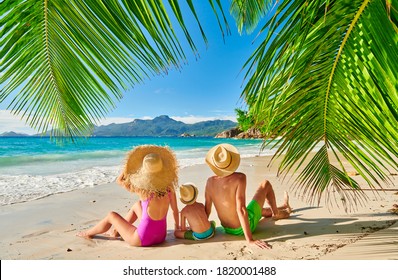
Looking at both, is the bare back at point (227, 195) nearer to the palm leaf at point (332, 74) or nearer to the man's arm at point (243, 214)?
the man's arm at point (243, 214)

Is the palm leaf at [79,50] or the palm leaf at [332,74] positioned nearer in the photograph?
the palm leaf at [79,50]

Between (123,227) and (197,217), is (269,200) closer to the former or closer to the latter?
(197,217)

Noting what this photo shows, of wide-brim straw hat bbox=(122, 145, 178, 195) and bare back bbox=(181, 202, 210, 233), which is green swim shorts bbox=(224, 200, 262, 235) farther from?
wide-brim straw hat bbox=(122, 145, 178, 195)

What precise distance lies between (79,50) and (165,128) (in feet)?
175

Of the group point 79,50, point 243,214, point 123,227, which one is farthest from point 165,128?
point 79,50

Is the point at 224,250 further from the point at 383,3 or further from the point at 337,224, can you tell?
the point at 383,3

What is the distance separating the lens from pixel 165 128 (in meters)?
53.8

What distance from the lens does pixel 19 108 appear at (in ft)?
3.32

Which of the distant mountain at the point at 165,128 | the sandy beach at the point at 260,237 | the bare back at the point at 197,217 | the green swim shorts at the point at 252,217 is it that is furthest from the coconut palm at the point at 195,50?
the distant mountain at the point at 165,128

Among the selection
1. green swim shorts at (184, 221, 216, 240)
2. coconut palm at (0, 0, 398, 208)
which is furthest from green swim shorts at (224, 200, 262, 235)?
coconut palm at (0, 0, 398, 208)

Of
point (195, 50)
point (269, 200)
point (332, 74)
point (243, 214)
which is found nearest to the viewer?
point (195, 50)

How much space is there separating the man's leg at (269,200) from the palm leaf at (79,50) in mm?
2138

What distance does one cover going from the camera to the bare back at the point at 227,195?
2678mm

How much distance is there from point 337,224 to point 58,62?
2.82 meters
